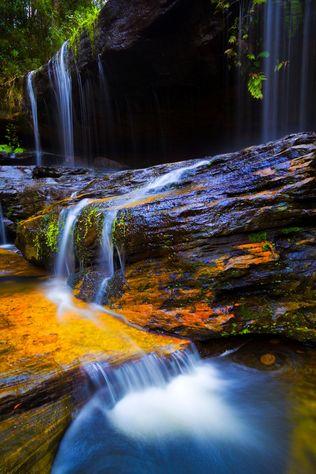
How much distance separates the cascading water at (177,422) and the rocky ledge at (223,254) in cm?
50

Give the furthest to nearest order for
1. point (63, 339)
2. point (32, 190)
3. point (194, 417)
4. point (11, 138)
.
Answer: point (11, 138)
point (32, 190)
point (63, 339)
point (194, 417)

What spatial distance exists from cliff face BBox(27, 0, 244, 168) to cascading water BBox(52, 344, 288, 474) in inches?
306

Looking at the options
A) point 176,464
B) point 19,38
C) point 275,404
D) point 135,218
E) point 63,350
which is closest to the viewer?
point 176,464

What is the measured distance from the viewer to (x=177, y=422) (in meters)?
2.59

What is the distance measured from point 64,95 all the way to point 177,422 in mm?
11179

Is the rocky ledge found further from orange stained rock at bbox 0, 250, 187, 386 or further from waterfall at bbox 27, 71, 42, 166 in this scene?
waterfall at bbox 27, 71, 42, 166

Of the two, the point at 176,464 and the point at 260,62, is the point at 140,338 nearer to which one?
the point at 176,464

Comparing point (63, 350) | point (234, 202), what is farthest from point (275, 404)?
point (234, 202)

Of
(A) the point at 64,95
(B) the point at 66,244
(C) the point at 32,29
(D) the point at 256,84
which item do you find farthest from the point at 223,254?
(C) the point at 32,29

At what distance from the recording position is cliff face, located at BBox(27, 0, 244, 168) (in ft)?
25.4

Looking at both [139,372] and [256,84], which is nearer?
[139,372]

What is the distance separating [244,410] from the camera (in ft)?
8.98

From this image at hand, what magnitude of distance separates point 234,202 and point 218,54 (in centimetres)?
614

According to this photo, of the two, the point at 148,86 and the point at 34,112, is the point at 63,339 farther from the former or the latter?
the point at 34,112
